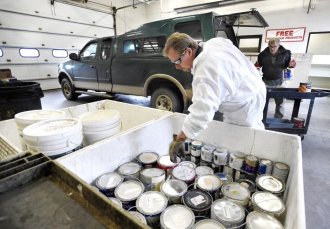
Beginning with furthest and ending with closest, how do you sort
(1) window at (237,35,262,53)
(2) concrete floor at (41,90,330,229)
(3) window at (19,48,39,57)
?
1. (1) window at (237,35,262,53)
2. (3) window at (19,48,39,57)
3. (2) concrete floor at (41,90,330,229)

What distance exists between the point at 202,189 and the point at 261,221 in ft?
1.01

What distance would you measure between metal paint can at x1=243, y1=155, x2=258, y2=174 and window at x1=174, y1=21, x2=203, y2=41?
85.5 inches

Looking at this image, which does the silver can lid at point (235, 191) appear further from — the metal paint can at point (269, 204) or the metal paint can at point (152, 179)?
the metal paint can at point (152, 179)

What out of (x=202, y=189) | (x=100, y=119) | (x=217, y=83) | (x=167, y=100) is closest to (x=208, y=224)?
(x=202, y=189)

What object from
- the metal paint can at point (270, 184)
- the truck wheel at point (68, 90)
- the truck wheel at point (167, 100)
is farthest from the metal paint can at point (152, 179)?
the truck wheel at point (68, 90)

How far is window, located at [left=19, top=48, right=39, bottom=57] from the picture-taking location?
243 inches

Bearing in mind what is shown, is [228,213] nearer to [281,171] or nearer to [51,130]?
[281,171]

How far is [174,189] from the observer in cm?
107

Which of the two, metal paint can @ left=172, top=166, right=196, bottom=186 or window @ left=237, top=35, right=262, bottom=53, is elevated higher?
window @ left=237, top=35, right=262, bottom=53

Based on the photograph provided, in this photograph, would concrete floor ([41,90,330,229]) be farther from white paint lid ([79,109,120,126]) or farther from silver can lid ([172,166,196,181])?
white paint lid ([79,109,120,126])

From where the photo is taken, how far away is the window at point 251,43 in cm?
735

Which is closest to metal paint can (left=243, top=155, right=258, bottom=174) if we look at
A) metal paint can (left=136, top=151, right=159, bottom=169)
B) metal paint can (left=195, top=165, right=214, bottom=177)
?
metal paint can (left=195, top=165, right=214, bottom=177)

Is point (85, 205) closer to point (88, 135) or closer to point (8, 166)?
point (8, 166)

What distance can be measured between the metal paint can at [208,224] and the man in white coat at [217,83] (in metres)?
0.46
